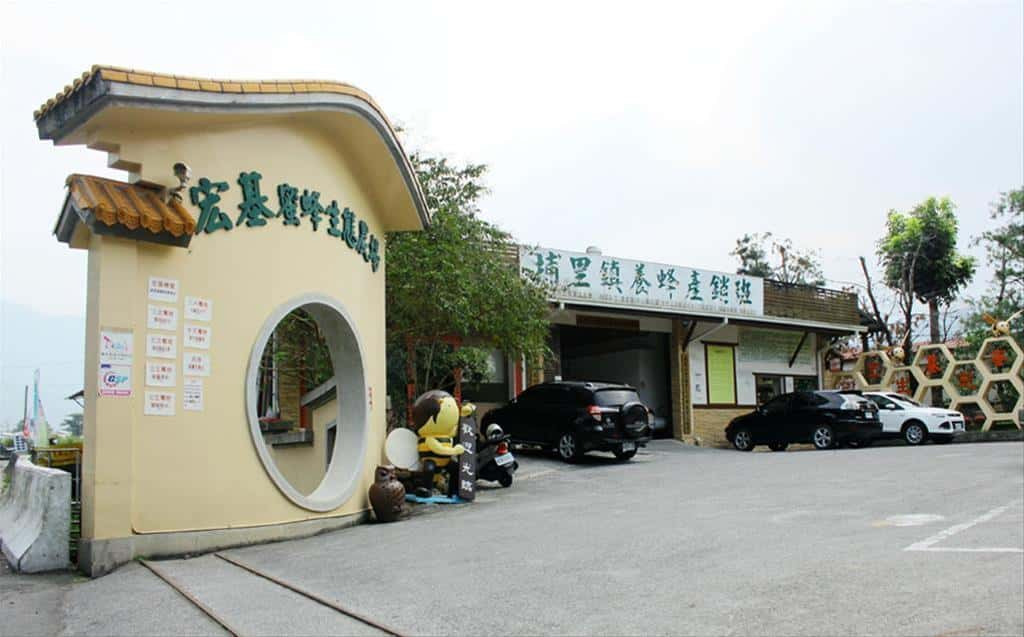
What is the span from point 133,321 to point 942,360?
23.4 meters

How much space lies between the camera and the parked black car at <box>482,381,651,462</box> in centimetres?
1675

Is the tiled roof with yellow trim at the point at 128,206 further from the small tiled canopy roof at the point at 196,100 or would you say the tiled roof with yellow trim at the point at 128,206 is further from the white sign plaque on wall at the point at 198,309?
the white sign plaque on wall at the point at 198,309

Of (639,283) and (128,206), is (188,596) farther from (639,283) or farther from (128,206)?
(639,283)

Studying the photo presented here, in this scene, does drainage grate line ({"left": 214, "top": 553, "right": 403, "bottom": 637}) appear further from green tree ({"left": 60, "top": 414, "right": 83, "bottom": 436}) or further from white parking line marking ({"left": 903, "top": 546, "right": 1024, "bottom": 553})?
green tree ({"left": 60, "top": 414, "right": 83, "bottom": 436})

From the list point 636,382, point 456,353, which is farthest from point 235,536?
point 636,382

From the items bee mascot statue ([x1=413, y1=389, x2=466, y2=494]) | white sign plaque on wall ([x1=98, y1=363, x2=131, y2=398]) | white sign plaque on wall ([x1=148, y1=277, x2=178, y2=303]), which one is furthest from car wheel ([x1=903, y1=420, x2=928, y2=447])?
white sign plaque on wall ([x1=98, y1=363, x2=131, y2=398])

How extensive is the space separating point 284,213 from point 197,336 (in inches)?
66.7

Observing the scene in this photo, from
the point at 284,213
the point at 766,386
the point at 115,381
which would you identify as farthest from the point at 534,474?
the point at 766,386

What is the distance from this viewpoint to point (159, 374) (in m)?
7.98

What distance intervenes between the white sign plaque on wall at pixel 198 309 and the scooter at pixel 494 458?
5795 mm

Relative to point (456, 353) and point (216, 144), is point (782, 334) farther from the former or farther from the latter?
point (216, 144)

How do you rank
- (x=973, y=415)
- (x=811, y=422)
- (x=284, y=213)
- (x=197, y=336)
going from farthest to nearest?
(x=973, y=415) → (x=811, y=422) → (x=284, y=213) → (x=197, y=336)

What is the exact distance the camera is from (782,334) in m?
27.4

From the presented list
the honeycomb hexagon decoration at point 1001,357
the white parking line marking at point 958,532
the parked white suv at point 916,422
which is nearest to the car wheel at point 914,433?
the parked white suv at point 916,422
